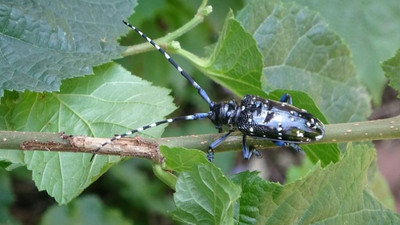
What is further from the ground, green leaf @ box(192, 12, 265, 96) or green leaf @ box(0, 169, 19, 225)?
green leaf @ box(192, 12, 265, 96)

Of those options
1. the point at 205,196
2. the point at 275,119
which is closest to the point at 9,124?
the point at 205,196

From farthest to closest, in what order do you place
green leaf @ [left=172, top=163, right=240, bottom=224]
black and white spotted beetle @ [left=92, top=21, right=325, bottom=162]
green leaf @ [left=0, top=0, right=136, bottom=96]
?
1. black and white spotted beetle @ [left=92, top=21, right=325, bottom=162]
2. green leaf @ [left=0, top=0, right=136, bottom=96]
3. green leaf @ [left=172, top=163, right=240, bottom=224]

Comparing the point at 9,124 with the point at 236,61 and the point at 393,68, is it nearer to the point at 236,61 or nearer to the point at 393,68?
the point at 236,61

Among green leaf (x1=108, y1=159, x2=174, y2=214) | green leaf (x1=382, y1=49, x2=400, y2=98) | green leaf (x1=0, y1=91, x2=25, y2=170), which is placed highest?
green leaf (x1=382, y1=49, x2=400, y2=98)

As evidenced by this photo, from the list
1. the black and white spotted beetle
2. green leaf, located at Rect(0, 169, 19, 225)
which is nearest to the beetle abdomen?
the black and white spotted beetle

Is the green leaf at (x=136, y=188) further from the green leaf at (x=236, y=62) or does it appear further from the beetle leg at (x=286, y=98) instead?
the beetle leg at (x=286, y=98)

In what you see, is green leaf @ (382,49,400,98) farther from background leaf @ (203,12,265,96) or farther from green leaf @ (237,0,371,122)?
green leaf @ (237,0,371,122)
